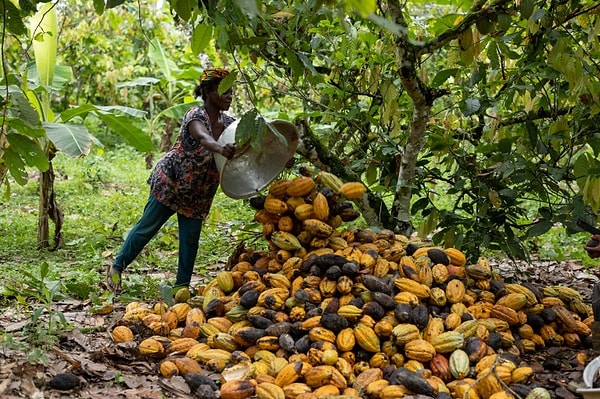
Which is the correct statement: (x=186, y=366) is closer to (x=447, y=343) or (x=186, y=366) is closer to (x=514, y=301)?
(x=447, y=343)

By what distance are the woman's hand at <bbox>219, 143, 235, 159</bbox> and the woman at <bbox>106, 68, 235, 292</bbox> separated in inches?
12.2

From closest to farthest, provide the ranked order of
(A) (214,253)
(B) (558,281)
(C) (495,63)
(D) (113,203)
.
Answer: (C) (495,63)
(B) (558,281)
(A) (214,253)
(D) (113,203)

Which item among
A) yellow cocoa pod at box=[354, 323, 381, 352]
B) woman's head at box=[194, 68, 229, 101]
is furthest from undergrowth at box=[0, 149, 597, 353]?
yellow cocoa pod at box=[354, 323, 381, 352]

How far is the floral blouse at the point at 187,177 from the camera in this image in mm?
3947

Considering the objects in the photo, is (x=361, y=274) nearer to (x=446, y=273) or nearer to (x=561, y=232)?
(x=446, y=273)

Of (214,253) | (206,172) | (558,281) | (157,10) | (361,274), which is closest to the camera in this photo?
(361,274)

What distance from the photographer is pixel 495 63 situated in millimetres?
3756

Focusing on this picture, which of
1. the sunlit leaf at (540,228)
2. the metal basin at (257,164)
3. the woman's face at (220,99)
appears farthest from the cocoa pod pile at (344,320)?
the woman's face at (220,99)

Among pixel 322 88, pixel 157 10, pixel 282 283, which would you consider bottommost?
pixel 282 283

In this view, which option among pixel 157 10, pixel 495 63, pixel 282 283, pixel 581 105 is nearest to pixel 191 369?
pixel 282 283

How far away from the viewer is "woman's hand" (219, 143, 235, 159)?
345 cm

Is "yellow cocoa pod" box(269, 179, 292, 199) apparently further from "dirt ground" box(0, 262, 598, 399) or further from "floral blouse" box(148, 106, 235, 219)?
"dirt ground" box(0, 262, 598, 399)

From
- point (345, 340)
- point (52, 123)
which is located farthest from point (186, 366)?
point (52, 123)

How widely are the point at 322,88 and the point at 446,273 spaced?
5.27 feet
